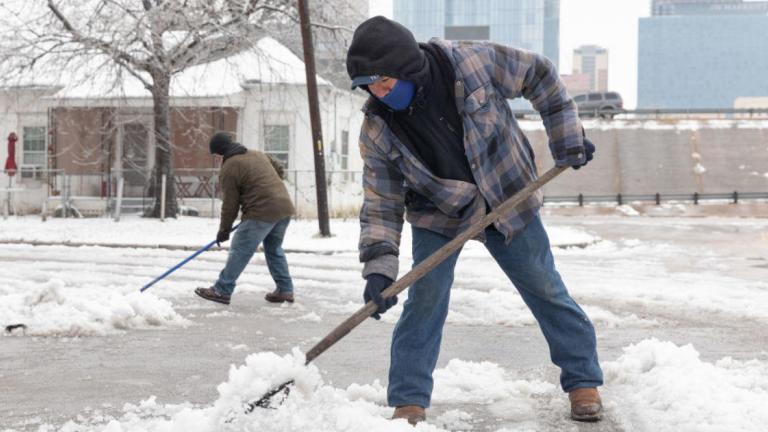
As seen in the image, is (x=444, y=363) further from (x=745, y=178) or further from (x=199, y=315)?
(x=745, y=178)

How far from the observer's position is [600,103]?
49375mm

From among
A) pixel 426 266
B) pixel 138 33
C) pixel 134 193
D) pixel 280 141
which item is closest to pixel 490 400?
pixel 426 266

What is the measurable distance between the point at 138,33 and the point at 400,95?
1657 centimetres

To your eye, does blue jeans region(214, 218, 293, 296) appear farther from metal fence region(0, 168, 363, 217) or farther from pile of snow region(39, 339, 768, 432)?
metal fence region(0, 168, 363, 217)

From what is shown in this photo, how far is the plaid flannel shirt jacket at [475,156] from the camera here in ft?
14.1

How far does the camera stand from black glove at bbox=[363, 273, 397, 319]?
4242 millimetres

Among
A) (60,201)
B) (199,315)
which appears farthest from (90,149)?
(199,315)

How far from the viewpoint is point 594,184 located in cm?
3884

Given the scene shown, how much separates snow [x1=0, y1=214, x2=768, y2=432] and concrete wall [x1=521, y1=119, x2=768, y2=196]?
20603 millimetres

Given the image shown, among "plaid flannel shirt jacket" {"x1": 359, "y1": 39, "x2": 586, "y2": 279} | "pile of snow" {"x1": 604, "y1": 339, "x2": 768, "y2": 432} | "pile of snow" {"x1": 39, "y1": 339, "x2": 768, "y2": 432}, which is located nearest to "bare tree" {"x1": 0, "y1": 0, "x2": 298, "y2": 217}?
"pile of snow" {"x1": 39, "y1": 339, "x2": 768, "y2": 432}

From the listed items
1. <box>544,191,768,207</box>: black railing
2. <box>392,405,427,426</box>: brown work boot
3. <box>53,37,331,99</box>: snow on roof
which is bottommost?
<box>544,191,768,207</box>: black railing

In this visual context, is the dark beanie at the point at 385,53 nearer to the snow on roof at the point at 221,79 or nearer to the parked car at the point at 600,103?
the snow on roof at the point at 221,79

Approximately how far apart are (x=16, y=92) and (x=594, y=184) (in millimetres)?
22248

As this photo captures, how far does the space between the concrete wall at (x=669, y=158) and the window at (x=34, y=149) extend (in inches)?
717
